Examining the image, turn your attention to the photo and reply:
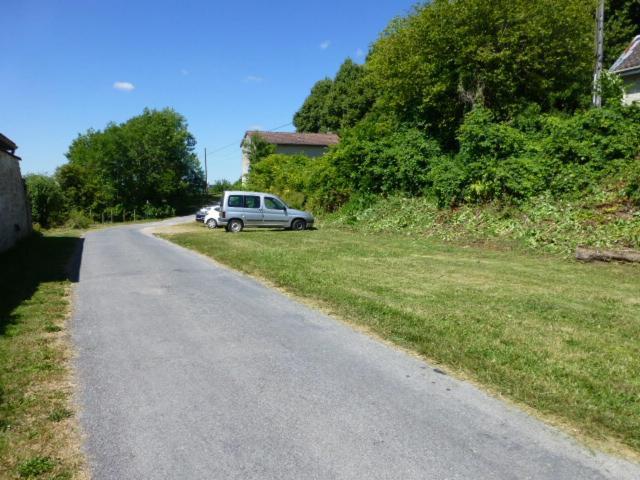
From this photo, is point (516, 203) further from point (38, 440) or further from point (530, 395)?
point (38, 440)

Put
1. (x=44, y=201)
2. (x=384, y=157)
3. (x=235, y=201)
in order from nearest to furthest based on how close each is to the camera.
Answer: (x=384, y=157), (x=235, y=201), (x=44, y=201)

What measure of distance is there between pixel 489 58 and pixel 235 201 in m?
12.1

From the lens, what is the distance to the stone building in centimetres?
1572

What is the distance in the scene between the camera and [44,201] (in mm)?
33875

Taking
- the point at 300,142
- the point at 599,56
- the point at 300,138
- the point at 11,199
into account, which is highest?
the point at 300,138

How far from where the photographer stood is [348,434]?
3.68 meters

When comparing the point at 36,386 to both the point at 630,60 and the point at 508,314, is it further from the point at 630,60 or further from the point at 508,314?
the point at 630,60

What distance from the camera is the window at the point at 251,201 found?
2305 cm

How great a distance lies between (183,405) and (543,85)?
65.8 feet

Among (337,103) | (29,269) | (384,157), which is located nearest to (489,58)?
(384,157)

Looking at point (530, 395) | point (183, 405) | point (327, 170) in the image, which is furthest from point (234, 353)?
point (327, 170)

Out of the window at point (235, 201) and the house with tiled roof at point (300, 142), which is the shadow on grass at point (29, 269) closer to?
the window at point (235, 201)

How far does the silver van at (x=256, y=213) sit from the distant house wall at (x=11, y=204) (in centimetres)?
780

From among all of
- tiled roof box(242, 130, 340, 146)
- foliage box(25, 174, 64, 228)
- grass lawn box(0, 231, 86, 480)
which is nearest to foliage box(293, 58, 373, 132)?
tiled roof box(242, 130, 340, 146)
